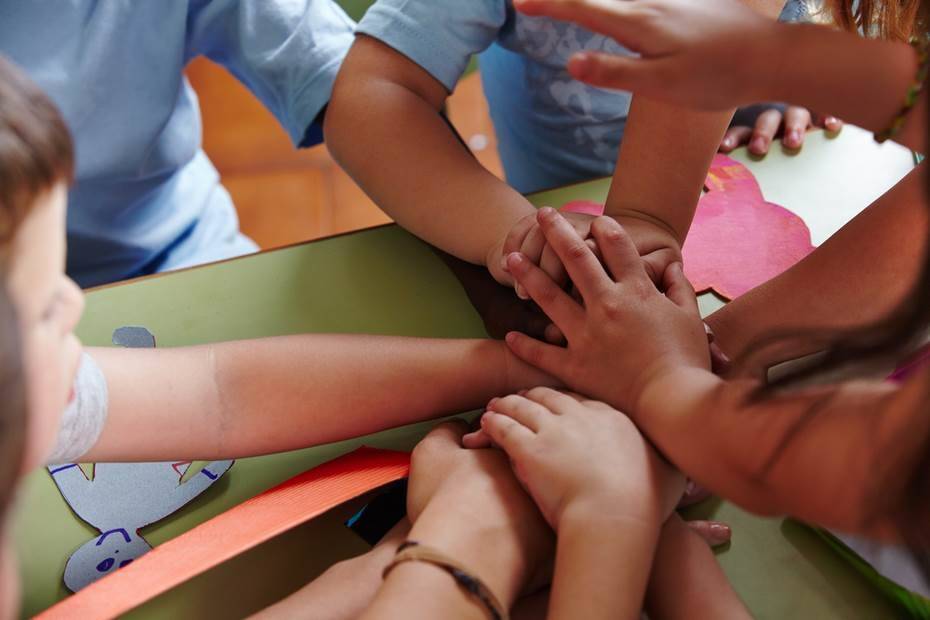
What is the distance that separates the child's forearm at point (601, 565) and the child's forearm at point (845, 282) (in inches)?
7.1

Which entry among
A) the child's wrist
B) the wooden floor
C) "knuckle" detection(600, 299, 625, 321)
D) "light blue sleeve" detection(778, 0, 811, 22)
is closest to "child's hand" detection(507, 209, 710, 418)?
"knuckle" detection(600, 299, 625, 321)

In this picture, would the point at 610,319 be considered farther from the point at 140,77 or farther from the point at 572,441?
the point at 140,77

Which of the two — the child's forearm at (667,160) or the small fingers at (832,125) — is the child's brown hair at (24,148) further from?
the small fingers at (832,125)

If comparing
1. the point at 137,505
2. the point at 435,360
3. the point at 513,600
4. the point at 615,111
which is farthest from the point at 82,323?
the point at 615,111

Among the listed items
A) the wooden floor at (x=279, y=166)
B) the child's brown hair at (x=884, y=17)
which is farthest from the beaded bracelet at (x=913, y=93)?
the wooden floor at (x=279, y=166)

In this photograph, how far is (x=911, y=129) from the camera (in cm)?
36

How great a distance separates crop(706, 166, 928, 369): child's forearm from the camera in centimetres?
56

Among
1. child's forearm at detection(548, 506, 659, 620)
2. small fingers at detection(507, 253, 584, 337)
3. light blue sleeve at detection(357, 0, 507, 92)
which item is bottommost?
child's forearm at detection(548, 506, 659, 620)

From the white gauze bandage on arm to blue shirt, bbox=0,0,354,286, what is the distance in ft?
0.99

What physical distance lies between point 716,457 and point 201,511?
0.31m

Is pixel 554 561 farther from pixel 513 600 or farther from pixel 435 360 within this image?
pixel 435 360

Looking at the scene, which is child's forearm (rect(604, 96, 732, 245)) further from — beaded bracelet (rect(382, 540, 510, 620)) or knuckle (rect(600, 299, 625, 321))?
beaded bracelet (rect(382, 540, 510, 620))

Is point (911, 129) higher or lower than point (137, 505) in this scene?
higher

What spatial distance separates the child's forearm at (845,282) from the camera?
0.56 m
